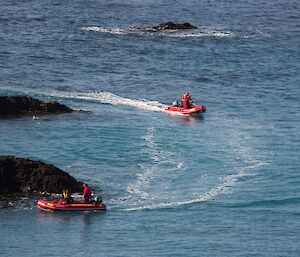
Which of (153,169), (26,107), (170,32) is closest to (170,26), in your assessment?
(170,32)

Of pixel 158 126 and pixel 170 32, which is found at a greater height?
pixel 170 32

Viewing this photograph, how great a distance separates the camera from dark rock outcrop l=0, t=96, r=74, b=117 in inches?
4274

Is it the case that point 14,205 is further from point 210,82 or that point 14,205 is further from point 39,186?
point 210,82

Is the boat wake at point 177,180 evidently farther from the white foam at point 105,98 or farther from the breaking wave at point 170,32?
the breaking wave at point 170,32

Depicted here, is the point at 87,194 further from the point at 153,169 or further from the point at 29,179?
the point at 153,169

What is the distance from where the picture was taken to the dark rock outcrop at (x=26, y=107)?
10856cm

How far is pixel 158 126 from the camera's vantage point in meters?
109

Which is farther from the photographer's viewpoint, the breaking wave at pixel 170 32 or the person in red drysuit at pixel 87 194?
the breaking wave at pixel 170 32

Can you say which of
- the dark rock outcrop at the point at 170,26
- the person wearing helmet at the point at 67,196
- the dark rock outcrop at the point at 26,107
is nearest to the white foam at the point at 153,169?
the person wearing helmet at the point at 67,196

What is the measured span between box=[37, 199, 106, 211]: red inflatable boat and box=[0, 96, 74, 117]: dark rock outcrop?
26.2 metres

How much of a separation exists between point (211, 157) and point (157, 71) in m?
33.8

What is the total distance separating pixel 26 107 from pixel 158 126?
1133cm

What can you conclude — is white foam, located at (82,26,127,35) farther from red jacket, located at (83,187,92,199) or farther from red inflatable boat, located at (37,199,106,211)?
red inflatable boat, located at (37,199,106,211)

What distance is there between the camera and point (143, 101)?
118 m
